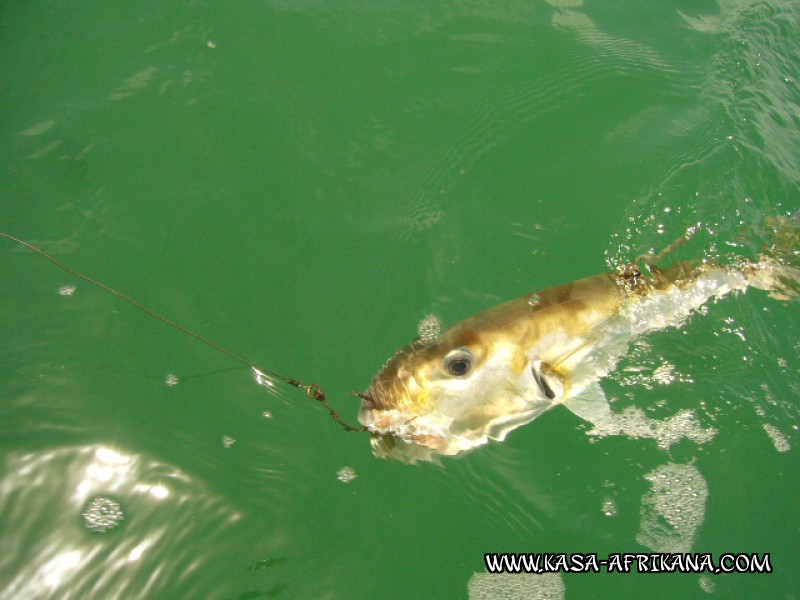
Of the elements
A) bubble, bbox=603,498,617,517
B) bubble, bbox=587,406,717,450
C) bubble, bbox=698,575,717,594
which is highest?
bubble, bbox=587,406,717,450

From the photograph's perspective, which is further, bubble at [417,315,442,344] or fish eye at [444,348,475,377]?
bubble at [417,315,442,344]

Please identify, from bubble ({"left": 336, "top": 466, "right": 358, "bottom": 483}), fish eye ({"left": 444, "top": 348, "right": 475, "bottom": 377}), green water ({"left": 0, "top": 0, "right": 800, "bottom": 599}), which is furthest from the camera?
bubble ({"left": 336, "top": 466, "right": 358, "bottom": 483})

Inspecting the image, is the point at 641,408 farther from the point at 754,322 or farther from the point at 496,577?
the point at 496,577

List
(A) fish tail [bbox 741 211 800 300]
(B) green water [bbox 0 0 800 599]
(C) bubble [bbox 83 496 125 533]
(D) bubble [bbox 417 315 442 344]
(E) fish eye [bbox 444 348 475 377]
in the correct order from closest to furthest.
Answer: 1. (E) fish eye [bbox 444 348 475 377]
2. (C) bubble [bbox 83 496 125 533]
3. (B) green water [bbox 0 0 800 599]
4. (D) bubble [bbox 417 315 442 344]
5. (A) fish tail [bbox 741 211 800 300]

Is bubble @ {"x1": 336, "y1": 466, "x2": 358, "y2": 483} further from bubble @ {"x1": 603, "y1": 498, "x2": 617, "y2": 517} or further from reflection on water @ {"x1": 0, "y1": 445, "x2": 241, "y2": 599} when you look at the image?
bubble @ {"x1": 603, "y1": 498, "x2": 617, "y2": 517}

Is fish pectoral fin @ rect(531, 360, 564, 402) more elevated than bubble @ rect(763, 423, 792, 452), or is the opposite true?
fish pectoral fin @ rect(531, 360, 564, 402)

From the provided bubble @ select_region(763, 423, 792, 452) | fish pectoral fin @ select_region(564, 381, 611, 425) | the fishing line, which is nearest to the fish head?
fish pectoral fin @ select_region(564, 381, 611, 425)

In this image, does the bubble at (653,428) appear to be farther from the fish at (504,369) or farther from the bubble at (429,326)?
the bubble at (429,326)

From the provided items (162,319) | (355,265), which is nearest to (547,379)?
(355,265)
